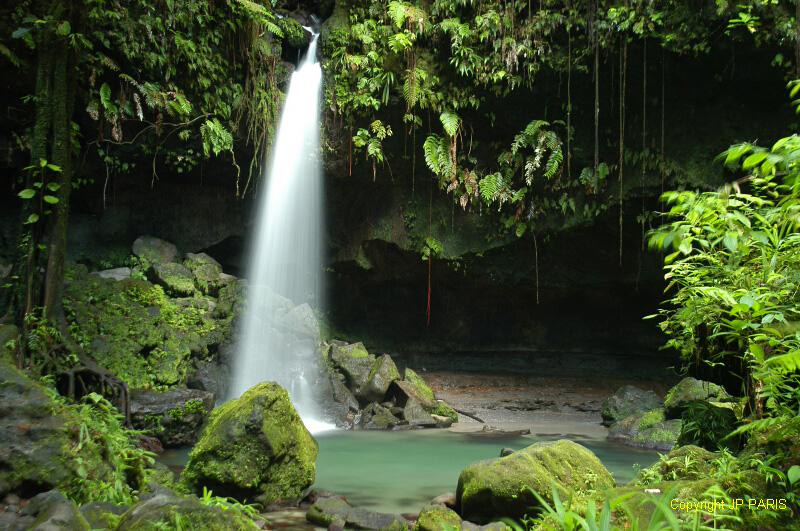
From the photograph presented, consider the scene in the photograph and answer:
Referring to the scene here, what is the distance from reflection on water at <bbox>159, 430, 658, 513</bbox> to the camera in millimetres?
6387

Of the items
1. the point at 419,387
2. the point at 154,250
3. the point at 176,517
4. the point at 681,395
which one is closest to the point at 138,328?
the point at 154,250

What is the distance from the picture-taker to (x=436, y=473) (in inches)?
285

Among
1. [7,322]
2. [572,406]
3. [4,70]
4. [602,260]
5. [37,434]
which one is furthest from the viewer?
[602,260]

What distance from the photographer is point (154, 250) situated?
39.9 feet

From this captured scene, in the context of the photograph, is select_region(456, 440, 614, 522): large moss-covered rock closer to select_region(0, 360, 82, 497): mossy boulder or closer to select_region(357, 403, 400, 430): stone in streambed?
select_region(0, 360, 82, 497): mossy boulder

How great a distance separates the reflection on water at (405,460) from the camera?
6.39 meters

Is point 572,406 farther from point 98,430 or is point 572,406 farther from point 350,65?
point 98,430

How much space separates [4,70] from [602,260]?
1189cm

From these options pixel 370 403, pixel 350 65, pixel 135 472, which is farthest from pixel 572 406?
pixel 135 472

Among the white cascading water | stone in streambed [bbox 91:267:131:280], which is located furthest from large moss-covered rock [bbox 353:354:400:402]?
stone in streambed [bbox 91:267:131:280]

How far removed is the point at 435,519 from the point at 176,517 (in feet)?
7.42

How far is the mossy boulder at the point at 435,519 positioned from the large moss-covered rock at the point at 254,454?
1.74 m

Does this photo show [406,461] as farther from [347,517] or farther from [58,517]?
[58,517]

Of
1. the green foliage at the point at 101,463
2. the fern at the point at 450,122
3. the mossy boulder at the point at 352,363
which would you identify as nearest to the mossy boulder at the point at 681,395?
the mossy boulder at the point at 352,363
